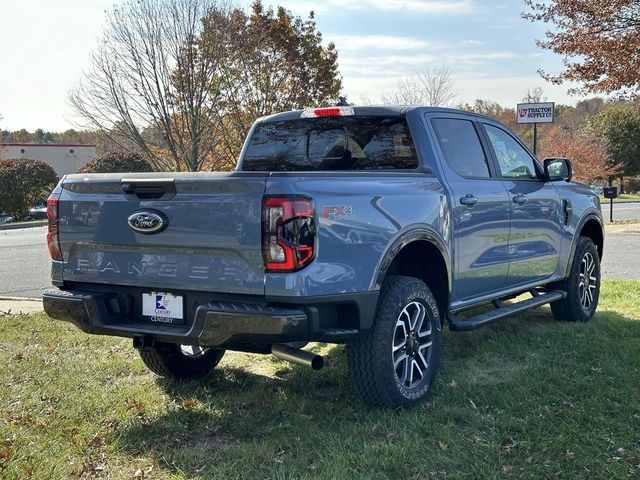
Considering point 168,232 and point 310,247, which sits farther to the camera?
point 168,232

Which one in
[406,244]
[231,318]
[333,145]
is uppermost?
[333,145]

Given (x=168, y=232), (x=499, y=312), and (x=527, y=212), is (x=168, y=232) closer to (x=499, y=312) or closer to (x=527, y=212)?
(x=499, y=312)

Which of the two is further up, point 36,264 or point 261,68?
point 261,68

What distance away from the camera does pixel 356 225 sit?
374 cm

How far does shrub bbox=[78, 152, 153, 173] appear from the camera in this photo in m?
24.8

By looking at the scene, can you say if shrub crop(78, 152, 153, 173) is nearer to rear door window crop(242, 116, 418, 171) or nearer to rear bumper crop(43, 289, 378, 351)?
rear door window crop(242, 116, 418, 171)

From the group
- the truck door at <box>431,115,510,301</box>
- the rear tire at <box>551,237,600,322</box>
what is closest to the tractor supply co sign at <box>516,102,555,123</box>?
the rear tire at <box>551,237,600,322</box>

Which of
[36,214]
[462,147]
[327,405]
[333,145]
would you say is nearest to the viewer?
[327,405]

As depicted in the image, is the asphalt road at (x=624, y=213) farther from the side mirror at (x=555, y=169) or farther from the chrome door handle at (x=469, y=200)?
the chrome door handle at (x=469, y=200)

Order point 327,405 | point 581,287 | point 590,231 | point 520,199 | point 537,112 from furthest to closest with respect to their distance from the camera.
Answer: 1. point 537,112
2. point 590,231
3. point 581,287
4. point 520,199
5. point 327,405

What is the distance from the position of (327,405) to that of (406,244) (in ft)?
3.79

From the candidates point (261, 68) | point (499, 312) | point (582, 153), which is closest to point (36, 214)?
point (261, 68)

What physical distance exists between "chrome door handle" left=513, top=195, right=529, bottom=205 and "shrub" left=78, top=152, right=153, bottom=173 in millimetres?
20884

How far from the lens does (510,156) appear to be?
5801 mm
